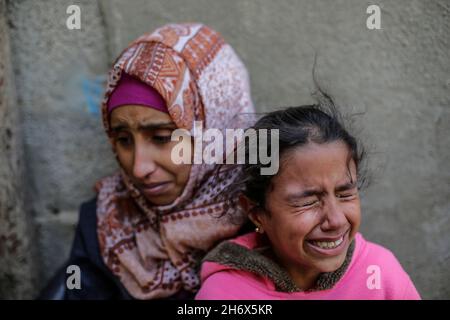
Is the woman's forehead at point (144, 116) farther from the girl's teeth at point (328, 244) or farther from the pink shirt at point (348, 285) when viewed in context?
the girl's teeth at point (328, 244)

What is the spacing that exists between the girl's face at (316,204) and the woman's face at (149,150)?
53 centimetres

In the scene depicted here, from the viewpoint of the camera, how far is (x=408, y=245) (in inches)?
110

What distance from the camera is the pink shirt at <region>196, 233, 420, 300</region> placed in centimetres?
195

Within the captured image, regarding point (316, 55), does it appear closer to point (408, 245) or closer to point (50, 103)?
point (408, 245)

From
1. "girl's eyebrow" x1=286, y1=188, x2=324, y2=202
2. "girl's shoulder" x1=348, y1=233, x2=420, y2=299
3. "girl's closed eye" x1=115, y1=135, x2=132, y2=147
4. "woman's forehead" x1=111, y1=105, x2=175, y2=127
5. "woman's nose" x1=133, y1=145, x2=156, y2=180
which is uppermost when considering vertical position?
"woman's forehead" x1=111, y1=105, x2=175, y2=127

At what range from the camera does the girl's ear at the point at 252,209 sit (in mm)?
1993

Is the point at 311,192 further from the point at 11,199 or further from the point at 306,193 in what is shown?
the point at 11,199

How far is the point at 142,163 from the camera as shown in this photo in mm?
2201

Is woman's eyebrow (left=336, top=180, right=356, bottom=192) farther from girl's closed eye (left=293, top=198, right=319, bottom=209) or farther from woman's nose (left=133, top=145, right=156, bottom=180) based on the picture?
woman's nose (left=133, top=145, right=156, bottom=180)

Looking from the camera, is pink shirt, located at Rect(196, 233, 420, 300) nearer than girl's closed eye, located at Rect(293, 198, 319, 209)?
No

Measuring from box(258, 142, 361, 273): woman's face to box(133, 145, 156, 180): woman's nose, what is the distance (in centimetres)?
56

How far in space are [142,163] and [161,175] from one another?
0.10 metres

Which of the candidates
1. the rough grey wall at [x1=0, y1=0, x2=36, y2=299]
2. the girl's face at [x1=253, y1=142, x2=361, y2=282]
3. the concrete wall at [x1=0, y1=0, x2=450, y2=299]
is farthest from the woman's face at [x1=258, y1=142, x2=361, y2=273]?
the rough grey wall at [x1=0, y1=0, x2=36, y2=299]

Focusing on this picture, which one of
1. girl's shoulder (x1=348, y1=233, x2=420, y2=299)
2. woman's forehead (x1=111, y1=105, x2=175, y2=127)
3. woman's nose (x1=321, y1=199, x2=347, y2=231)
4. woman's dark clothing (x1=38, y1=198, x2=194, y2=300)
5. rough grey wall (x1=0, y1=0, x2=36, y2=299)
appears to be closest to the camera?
woman's nose (x1=321, y1=199, x2=347, y2=231)
